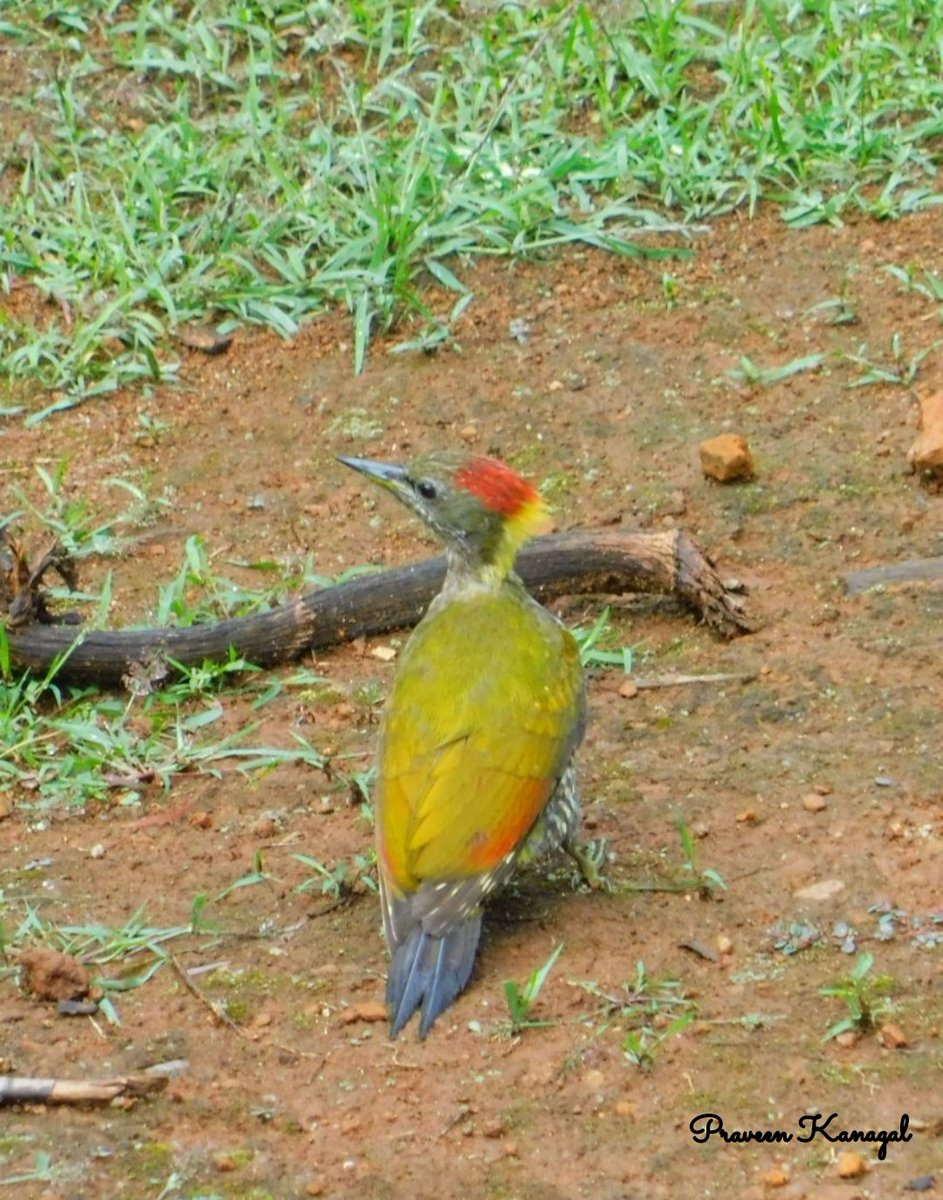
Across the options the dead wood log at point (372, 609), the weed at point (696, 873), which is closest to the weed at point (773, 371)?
the dead wood log at point (372, 609)

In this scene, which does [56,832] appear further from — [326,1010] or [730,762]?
[730,762]

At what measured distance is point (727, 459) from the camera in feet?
22.7

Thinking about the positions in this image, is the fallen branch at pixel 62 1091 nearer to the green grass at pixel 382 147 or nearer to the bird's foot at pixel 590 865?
the bird's foot at pixel 590 865

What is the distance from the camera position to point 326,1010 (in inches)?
185

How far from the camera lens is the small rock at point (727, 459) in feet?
22.7

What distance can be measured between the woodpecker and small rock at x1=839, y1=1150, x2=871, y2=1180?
3.39 ft

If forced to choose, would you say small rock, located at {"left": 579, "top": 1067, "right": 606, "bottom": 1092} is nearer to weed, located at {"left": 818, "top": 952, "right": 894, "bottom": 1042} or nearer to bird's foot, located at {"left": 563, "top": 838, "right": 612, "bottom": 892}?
weed, located at {"left": 818, "top": 952, "right": 894, "bottom": 1042}

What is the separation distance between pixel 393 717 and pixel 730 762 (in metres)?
1.04

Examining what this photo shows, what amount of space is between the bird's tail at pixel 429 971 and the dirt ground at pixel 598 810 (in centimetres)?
6

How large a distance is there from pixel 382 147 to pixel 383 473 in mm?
3303

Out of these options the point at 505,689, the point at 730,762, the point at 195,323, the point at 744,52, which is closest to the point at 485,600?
the point at 505,689

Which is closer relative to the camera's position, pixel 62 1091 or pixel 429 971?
pixel 62 1091

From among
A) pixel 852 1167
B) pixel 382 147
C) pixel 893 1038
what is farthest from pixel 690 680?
pixel 382 147

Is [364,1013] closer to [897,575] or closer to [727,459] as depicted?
[897,575]
